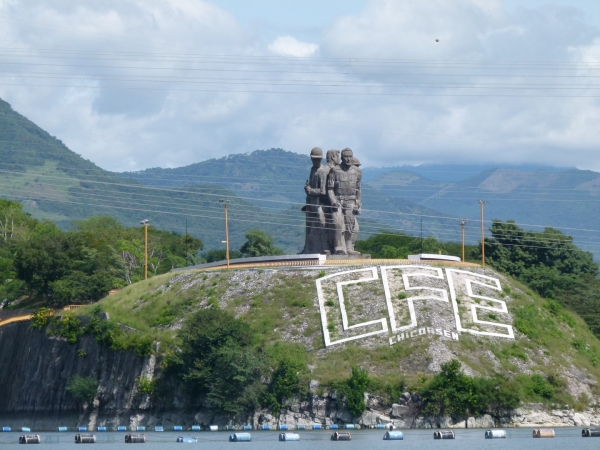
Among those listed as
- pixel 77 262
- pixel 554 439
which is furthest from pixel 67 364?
pixel 554 439

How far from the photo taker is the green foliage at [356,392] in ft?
242

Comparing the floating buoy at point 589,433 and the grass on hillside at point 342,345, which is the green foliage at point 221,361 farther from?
the floating buoy at point 589,433

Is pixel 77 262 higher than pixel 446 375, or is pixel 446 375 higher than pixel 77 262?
pixel 77 262

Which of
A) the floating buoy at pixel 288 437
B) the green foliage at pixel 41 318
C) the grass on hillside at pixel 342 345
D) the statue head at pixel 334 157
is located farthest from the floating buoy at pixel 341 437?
the green foliage at pixel 41 318

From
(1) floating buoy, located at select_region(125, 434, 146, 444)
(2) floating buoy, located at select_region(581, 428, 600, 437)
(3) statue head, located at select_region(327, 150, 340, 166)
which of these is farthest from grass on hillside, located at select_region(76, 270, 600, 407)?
(1) floating buoy, located at select_region(125, 434, 146, 444)

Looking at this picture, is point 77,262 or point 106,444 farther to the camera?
point 77,262

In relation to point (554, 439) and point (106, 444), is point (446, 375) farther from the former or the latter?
point (106, 444)

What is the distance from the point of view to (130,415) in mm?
82000

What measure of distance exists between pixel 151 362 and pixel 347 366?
1312 centimetres

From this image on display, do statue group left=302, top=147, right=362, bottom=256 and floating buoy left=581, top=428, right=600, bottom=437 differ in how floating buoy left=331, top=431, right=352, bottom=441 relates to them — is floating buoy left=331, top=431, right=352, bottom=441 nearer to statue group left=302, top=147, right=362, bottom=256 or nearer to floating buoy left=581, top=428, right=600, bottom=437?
floating buoy left=581, top=428, right=600, bottom=437

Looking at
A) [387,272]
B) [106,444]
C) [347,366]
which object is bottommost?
[106,444]

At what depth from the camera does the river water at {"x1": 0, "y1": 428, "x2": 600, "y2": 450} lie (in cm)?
6194

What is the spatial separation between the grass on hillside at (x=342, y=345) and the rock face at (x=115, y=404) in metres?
1.35

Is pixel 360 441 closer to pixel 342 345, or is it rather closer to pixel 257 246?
pixel 342 345
